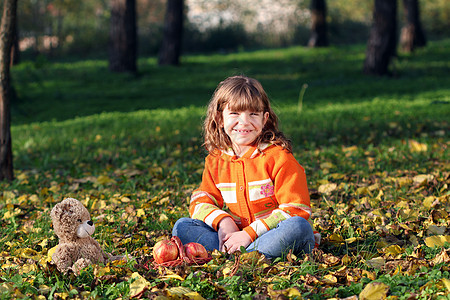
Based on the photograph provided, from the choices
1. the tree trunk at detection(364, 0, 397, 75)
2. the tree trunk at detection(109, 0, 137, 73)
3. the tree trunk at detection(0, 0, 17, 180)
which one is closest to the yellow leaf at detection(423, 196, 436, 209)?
the tree trunk at detection(0, 0, 17, 180)

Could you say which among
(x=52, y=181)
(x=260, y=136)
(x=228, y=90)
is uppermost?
(x=228, y=90)

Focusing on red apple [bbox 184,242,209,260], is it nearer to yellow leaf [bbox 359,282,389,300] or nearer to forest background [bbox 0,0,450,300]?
forest background [bbox 0,0,450,300]

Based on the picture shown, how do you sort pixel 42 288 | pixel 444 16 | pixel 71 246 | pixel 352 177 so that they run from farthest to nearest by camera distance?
pixel 444 16, pixel 352 177, pixel 71 246, pixel 42 288

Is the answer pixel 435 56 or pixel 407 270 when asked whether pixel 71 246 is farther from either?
pixel 435 56

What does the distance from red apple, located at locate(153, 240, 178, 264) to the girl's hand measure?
0.32 metres

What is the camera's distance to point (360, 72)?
530 inches

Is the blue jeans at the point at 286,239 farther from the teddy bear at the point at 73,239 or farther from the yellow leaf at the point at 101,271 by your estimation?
the teddy bear at the point at 73,239

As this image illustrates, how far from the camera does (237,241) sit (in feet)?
10.1

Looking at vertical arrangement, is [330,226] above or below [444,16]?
below

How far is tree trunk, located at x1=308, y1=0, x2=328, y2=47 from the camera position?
18.3m

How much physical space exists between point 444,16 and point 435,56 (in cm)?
1157

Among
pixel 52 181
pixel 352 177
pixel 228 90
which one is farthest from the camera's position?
pixel 52 181

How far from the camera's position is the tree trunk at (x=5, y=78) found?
16.5 ft

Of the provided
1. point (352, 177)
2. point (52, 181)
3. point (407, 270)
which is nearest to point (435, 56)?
point (352, 177)
